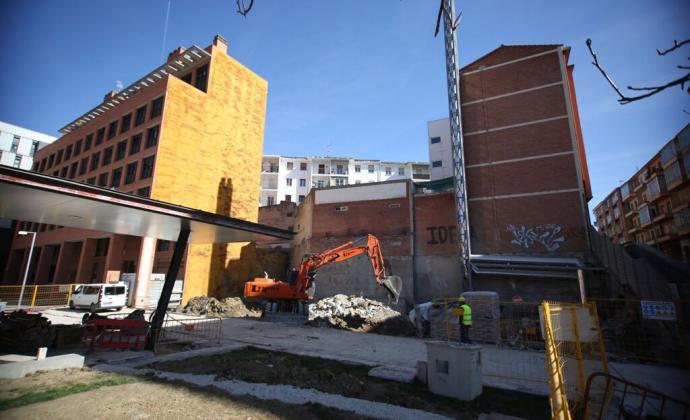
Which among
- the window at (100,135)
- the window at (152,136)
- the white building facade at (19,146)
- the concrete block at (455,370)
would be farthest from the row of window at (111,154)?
the concrete block at (455,370)

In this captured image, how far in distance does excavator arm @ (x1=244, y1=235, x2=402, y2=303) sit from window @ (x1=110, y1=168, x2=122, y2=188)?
2054 cm

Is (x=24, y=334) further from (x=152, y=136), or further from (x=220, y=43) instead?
(x=220, y=43)

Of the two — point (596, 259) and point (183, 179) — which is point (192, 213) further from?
point (596, 259)

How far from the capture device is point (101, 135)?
3816cm

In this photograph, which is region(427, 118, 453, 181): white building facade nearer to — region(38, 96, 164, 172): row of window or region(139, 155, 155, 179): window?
region(38, 96, 164, 172): row of window

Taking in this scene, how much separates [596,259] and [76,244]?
4651 cm

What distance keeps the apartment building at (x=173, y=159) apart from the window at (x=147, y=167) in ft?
0.32

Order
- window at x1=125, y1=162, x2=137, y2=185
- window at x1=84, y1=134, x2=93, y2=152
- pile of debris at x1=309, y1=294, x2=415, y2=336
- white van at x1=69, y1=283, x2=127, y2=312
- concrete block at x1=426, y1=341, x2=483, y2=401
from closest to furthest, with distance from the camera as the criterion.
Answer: concrete block at x1=426, y1=341, x2=483, y2=401 < pile of debris at x1=309, y1=294, x2=415, y2=336 < white van at x1=69, y1=283, x2=127, y2=312 < window at x1=125, y1=162, x2=137, y2=185 < window at x1=84, y1=134, x2=93, y2=152

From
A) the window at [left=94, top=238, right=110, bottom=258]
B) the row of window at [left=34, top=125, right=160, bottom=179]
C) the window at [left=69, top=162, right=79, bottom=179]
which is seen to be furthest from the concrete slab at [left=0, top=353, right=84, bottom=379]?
the window at [left=69, top=162, right=79, bottom=179]

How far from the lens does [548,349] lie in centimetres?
549

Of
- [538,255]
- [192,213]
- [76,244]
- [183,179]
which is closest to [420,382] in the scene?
[192,213]

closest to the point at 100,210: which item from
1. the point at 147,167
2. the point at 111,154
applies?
the point at 147,167

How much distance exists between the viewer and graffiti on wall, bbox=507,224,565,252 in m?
22.3

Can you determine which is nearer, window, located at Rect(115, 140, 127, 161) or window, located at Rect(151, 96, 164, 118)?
window, located at Rect(151, 96, 164, 118)
